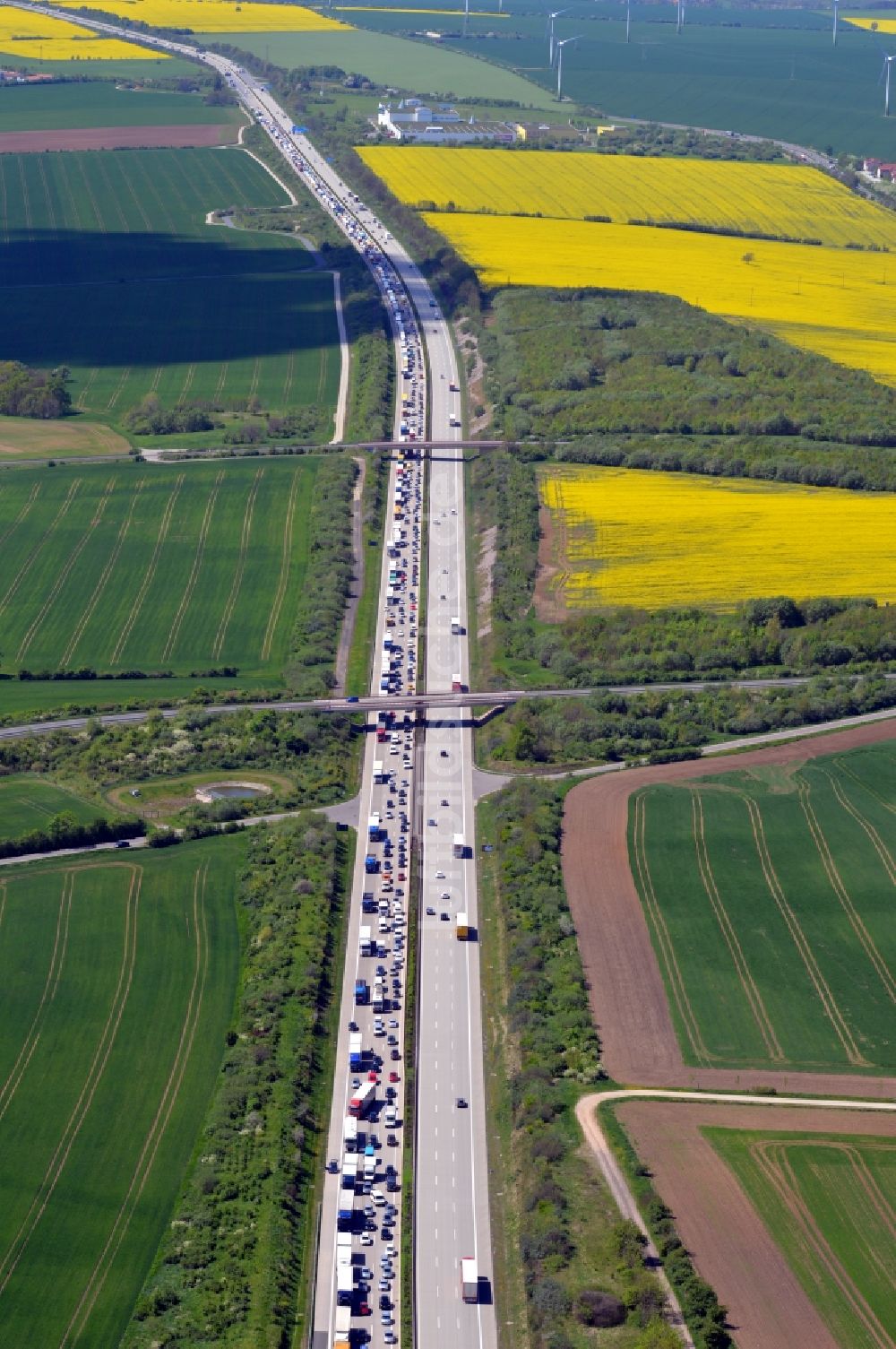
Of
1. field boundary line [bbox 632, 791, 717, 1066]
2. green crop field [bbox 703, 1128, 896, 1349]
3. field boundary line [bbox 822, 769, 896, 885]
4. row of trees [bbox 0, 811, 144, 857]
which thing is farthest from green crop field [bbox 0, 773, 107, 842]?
green crop field [bbox 703, 1128, 896, 1349]

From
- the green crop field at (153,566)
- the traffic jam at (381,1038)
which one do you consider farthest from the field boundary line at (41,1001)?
the green crop field at (153,566)

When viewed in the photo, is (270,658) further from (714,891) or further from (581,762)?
(714,891)

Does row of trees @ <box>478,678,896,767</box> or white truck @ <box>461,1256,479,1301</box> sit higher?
row of trees @ <box>478,678,896,767</box>

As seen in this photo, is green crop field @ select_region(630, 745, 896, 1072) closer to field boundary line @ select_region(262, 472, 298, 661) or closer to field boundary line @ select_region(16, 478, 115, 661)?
field boundary line @ select_region(262, 472, 298, 661)

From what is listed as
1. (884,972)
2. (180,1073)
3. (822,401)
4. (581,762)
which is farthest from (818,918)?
(822,401)

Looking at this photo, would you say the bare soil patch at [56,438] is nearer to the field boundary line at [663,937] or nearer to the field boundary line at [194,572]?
the field boundary line at [194,572]

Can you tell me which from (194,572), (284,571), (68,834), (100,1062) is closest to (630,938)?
(100,1062)
